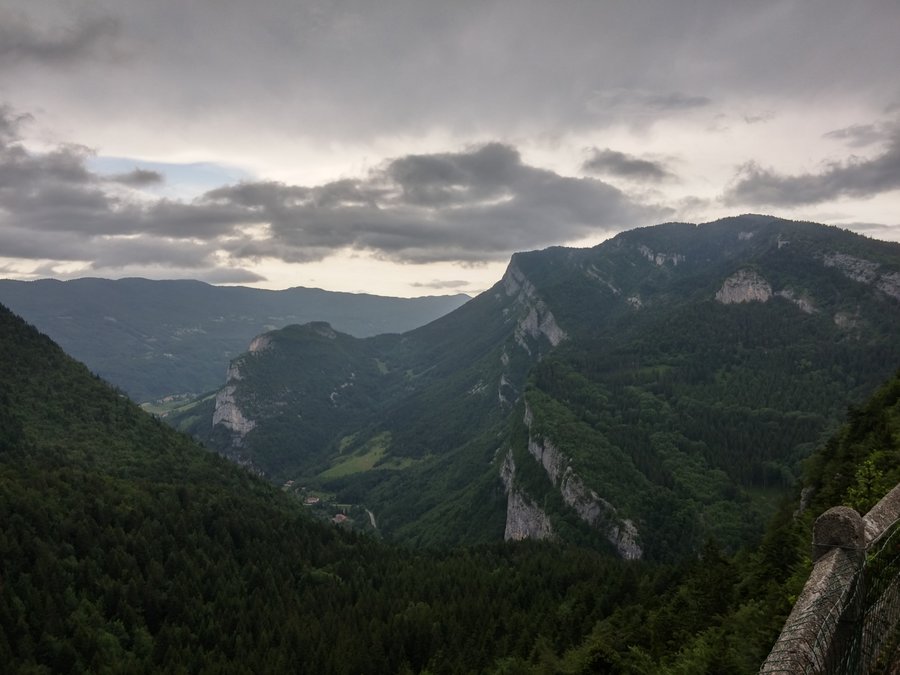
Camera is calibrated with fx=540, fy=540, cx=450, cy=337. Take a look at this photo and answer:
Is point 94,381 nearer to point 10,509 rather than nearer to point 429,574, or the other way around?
point 10,509

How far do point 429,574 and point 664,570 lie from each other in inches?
1919

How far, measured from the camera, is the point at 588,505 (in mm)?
155125

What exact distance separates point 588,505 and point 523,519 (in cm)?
3333

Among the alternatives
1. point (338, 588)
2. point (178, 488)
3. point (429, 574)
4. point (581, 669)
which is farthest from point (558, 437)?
point (581, 669)

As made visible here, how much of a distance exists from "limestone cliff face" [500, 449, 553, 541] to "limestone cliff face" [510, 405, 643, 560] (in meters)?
4.53

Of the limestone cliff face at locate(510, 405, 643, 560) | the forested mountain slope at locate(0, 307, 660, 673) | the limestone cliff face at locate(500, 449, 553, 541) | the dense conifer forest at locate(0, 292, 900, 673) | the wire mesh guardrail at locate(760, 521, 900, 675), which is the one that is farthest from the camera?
the limestone cliff face at locate(500, 449, 553, 541)

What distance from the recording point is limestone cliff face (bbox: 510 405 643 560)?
138 m

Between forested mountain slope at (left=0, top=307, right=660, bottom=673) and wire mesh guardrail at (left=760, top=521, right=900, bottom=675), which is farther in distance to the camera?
forested mountain slope at (left=0, top=307, right=660, bottom=673)

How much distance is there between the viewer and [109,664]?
68688mm

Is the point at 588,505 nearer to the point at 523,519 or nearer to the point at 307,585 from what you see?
the point at 523,519

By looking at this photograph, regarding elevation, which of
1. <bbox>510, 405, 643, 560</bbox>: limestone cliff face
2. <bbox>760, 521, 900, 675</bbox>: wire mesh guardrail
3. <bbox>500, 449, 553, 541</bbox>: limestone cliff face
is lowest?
<bbox>500, 449, 553, 541</bbox>: limestone cliff face

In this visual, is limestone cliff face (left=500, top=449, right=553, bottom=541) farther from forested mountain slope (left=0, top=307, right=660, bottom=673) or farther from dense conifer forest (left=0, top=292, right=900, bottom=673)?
forested mountain slope (left=0, top=307, right=660, bottom=673)

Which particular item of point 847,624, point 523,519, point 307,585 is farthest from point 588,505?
point 847,624

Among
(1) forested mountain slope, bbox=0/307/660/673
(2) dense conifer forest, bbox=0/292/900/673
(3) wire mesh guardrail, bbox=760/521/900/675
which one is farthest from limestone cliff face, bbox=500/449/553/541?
(3) wire mesh guardrail, bbox=760/521/900/675
